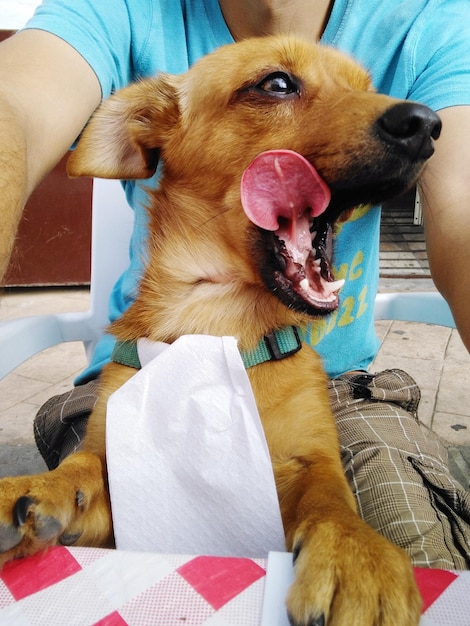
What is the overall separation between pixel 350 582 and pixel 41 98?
3.67 ft

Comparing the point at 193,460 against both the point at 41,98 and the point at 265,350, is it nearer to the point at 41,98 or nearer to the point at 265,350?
the point at 265,350

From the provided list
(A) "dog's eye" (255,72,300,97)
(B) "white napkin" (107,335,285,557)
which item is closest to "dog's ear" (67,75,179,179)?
(A) "dog's eye" (255,72,300,97)

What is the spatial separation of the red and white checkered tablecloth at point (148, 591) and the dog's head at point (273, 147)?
22.3 inches

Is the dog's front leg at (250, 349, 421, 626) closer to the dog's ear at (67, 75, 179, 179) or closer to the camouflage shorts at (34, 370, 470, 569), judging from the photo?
the camouflage shorts at (34, 370, 470, 569)

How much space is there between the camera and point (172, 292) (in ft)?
4.38

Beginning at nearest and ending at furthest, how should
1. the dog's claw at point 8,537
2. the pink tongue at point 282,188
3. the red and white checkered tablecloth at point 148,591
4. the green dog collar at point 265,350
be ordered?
the red and white checkered tablecloth at point 148,591 → the dog's claw at point 8,537 → the pink tongue at point 282,188 → the green dog collar at point 265,350

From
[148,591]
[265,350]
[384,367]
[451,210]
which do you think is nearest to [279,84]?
[451,210]

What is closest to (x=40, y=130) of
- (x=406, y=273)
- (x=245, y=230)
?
(x=245, y=230)

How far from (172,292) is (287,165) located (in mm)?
461

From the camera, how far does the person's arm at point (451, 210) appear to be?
1.10 m

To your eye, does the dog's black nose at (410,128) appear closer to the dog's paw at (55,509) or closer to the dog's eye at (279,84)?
the dog's eye at (279,84)

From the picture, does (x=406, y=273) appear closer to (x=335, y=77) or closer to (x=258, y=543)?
(x=335, y=77)

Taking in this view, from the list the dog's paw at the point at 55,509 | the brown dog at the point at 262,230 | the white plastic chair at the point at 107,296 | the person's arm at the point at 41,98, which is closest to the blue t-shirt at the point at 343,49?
the person's arm at the point at 41,98

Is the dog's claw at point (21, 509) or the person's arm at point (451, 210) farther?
the person's arm at point (451, 210)
